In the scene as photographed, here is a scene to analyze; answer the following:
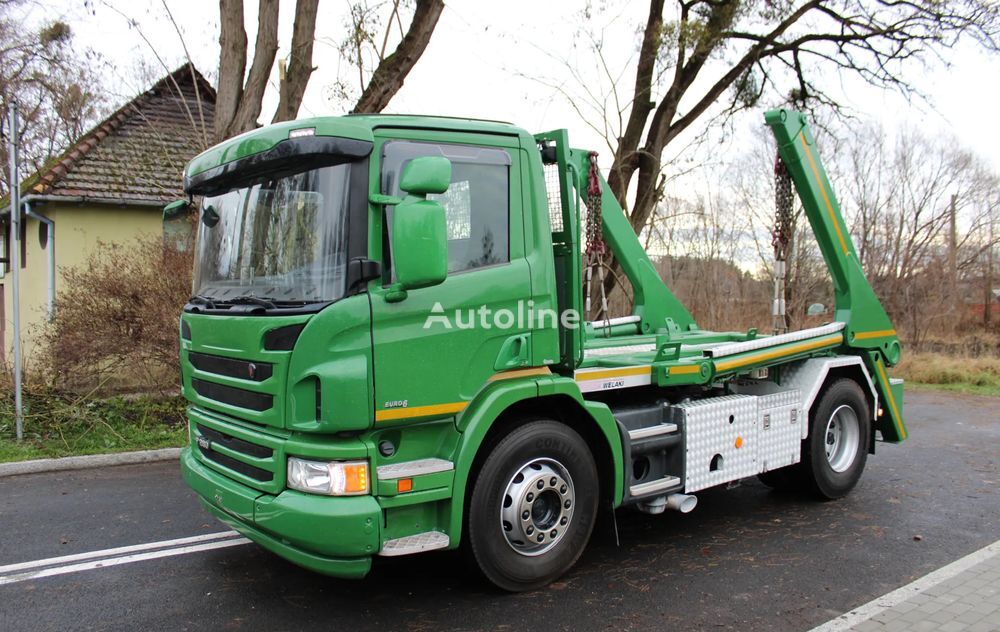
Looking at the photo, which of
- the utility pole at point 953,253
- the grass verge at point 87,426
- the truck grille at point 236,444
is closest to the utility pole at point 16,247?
the grass verge at point 87,426

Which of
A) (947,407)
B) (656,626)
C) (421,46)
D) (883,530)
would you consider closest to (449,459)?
(656,626)

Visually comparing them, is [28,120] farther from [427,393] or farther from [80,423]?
[427,393]

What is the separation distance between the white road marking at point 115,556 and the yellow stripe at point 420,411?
226cm

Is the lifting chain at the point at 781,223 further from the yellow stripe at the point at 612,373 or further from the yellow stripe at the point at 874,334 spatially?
the yellow stripe at the point at 612,373

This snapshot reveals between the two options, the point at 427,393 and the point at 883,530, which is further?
the point at 883,530

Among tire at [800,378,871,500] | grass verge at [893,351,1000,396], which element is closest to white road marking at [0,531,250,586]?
tire at [800,378,871,500]

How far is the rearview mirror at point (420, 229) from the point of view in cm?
359

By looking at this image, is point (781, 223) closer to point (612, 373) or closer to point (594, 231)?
point (594, 231)

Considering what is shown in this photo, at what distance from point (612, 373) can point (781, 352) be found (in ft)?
6.02

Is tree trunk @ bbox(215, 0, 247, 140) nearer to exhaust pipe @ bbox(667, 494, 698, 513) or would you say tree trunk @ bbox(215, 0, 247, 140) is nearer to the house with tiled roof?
the house with tiled roof

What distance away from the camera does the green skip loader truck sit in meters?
3.73

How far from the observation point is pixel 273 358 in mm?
3760

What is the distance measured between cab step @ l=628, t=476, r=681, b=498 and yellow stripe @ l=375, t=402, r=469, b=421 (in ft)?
4.85

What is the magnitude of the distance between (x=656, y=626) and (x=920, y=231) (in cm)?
2628
